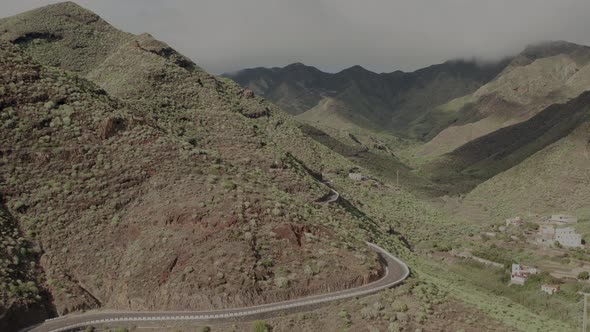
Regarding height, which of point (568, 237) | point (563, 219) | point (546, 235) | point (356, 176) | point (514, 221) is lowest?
point (546, 235)

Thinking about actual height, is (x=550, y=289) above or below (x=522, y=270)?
below

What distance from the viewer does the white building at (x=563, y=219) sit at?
80.2 meters

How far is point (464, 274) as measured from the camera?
193ft

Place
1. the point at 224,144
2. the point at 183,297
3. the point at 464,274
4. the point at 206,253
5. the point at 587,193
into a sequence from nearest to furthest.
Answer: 1. the point at 183,297
2. the point at 206,253
3. the point at 224,144
4. the point at 464,274
5. the point at 587,193

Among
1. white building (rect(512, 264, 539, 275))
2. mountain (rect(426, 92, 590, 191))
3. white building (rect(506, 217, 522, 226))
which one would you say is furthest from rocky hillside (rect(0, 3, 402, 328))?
mountain (rect(426, 92, 590, 191))

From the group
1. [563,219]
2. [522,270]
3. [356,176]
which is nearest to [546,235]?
[563,219]

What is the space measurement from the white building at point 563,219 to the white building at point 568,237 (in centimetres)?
972

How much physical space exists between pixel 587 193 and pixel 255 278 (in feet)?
271

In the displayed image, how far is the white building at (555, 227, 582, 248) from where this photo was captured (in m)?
68.9

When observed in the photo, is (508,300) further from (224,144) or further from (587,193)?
(587,193)

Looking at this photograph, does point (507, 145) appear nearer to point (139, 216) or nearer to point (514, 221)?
point (514, 221)

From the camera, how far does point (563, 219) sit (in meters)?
81.1

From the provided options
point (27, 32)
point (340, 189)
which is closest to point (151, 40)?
point (27, 32)

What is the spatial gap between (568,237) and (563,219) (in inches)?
508
